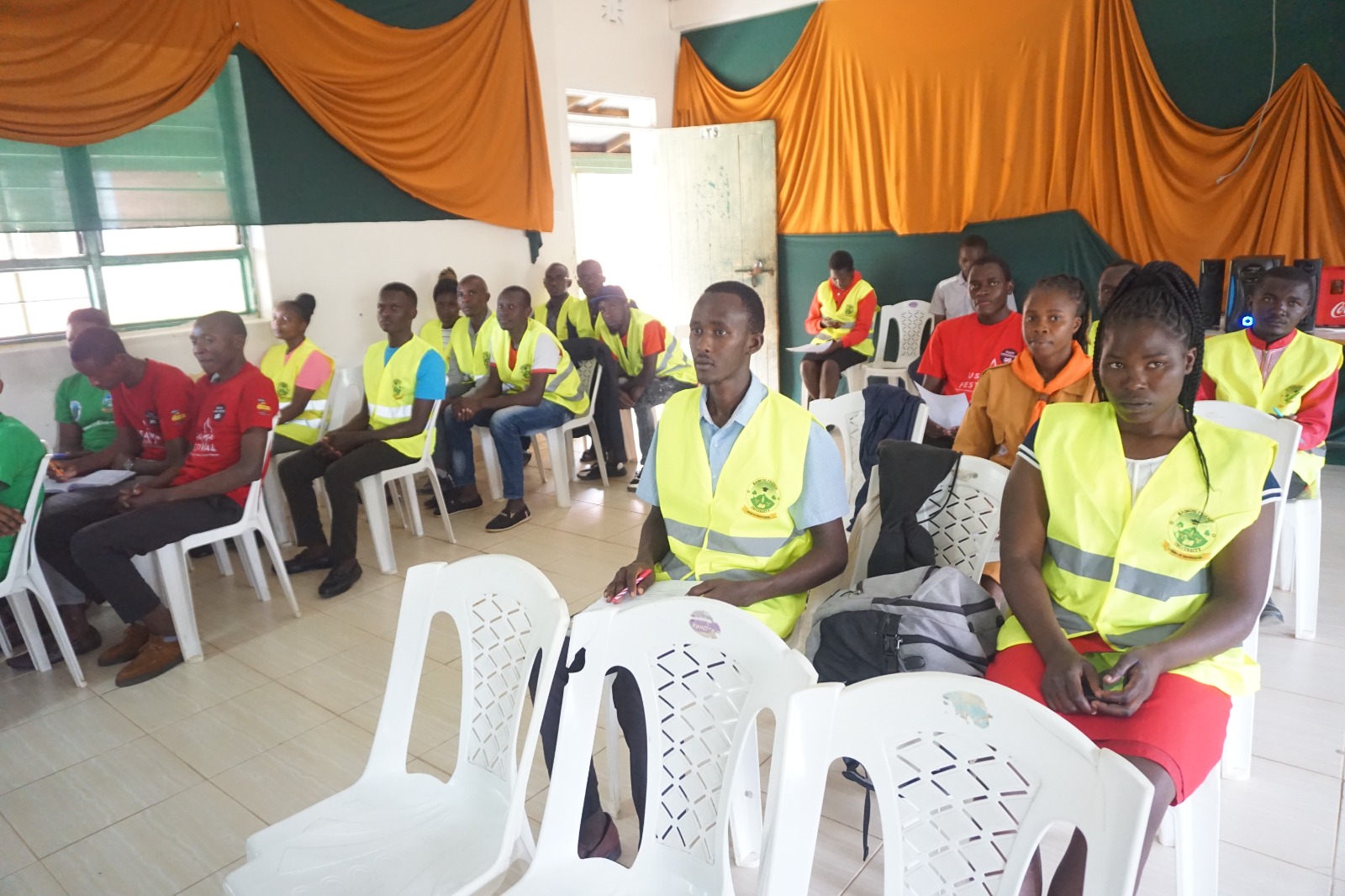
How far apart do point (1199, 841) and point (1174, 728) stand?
372 mm

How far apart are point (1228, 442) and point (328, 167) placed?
4866 mm

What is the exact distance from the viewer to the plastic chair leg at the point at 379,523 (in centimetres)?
379

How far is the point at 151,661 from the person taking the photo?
294 centimetres

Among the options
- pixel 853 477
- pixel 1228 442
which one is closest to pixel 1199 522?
pixel 1228 442

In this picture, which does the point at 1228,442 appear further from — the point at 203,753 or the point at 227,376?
the point at 227,376

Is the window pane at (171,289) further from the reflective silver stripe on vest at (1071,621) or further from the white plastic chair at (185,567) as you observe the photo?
the reflective silver stripe on vest at (1071,621)

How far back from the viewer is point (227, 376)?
10.3 ft

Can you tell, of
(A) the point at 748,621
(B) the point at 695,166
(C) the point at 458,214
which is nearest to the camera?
(A) the point at 748,621

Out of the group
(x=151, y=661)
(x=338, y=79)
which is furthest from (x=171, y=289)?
(x=151, y=661)

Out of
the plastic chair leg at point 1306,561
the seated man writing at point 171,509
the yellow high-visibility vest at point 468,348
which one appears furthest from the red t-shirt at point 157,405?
the plastic chair leg at point 1306,561

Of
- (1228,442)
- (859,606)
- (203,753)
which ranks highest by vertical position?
(1228,442)

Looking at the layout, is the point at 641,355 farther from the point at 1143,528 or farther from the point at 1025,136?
the point at 1143,528

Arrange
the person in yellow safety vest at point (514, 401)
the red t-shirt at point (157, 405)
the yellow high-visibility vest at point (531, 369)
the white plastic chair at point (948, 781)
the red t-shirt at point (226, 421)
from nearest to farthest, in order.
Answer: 1. the white plastic chair at point (948, 781)
2. the red t-shirt at point (226, 421)
3. the red t-shirt at point (157, 405)
4. the person in yellow safety vest at point (514, 401)
5. the yellow high-visibility vest at point (531, 369)

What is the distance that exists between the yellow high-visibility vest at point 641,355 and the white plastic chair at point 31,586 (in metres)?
2.96
